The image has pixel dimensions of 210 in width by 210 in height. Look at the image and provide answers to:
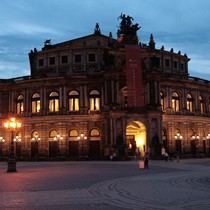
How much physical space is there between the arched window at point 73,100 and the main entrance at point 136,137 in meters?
10.3

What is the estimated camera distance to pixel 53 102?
223 feet

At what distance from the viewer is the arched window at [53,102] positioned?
67.6 m

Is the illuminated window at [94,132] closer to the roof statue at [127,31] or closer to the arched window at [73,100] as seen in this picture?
the arched window at [73,100]

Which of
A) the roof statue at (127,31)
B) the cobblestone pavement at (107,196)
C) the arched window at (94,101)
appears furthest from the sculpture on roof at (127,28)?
the cobblestone pavement at (107,196)

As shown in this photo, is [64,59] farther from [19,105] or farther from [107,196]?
[107,196]

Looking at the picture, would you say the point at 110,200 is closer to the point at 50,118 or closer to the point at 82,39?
the point at 50,118

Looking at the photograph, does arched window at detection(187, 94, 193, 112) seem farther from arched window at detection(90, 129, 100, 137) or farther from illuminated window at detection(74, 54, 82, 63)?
illuminated window at detection(74, 54, 82, 63)

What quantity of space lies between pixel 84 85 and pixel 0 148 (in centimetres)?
2076

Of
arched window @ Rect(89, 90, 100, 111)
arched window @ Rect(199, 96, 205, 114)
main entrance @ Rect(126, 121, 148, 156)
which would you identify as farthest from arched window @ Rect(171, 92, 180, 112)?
arched window @ Rect(89, 90, 100, 111)

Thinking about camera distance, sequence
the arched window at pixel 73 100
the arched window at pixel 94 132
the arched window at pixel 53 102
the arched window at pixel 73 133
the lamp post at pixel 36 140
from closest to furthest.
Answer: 1. the arched window at pixel 94 132
2. the arched window at pixel 73 133
3. the arched window at pixel 73 100
4. the lamp post at pixel 36 140
5. the arched window at pixel 53 102

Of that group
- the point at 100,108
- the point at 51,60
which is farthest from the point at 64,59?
the point at 100,108

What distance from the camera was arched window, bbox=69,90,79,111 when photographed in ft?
219

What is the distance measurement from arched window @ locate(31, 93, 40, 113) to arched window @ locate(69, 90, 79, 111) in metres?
6.50

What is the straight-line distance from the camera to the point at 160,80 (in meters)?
66.6
